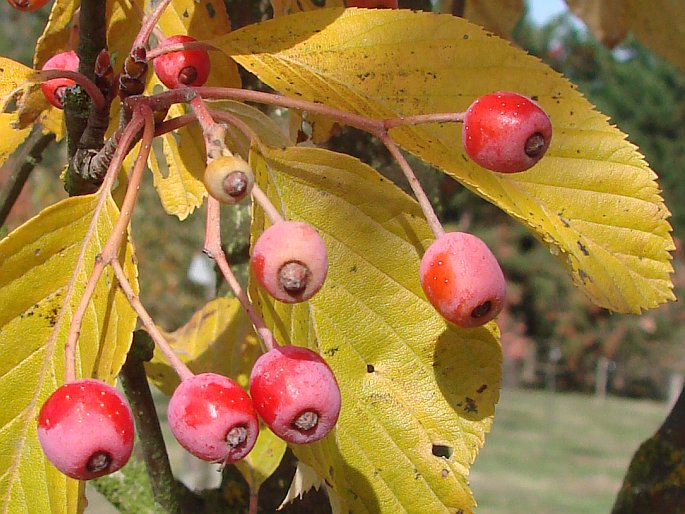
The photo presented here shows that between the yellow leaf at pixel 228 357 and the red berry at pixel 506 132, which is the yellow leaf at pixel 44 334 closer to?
the red berry at pixel 506 132

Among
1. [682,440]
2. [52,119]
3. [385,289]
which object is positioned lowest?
[682,440]

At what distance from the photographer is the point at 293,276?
0.60m

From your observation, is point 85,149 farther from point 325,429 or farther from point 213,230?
point 325,429

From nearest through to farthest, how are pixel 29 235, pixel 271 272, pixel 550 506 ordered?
pixel 271 272 → pixel 29 235 → pixel 550 506

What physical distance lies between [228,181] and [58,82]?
39 centimetres

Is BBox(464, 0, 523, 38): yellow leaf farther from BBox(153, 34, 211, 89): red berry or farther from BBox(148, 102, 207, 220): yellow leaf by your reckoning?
BBox(153, 34, 211, 89): red berry

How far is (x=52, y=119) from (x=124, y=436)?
579 millimetres

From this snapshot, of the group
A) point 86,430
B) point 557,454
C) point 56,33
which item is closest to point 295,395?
point 86,430

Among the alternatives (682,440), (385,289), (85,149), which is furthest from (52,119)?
(682,440)

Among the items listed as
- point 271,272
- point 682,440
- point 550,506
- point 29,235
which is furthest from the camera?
point 550,506

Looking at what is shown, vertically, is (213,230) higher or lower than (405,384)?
higher

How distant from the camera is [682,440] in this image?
134cm

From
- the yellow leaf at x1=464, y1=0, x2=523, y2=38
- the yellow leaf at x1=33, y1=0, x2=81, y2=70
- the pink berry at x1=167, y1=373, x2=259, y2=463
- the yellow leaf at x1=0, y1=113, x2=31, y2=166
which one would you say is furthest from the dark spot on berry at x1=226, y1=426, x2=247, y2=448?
the yellow leaf at x1=464, y1=0, x2=523, y2=38

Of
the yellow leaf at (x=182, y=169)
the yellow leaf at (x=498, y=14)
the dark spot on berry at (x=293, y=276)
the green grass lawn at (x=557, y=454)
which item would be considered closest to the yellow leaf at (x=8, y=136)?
the yellow leaf at (x=182, y=169)
